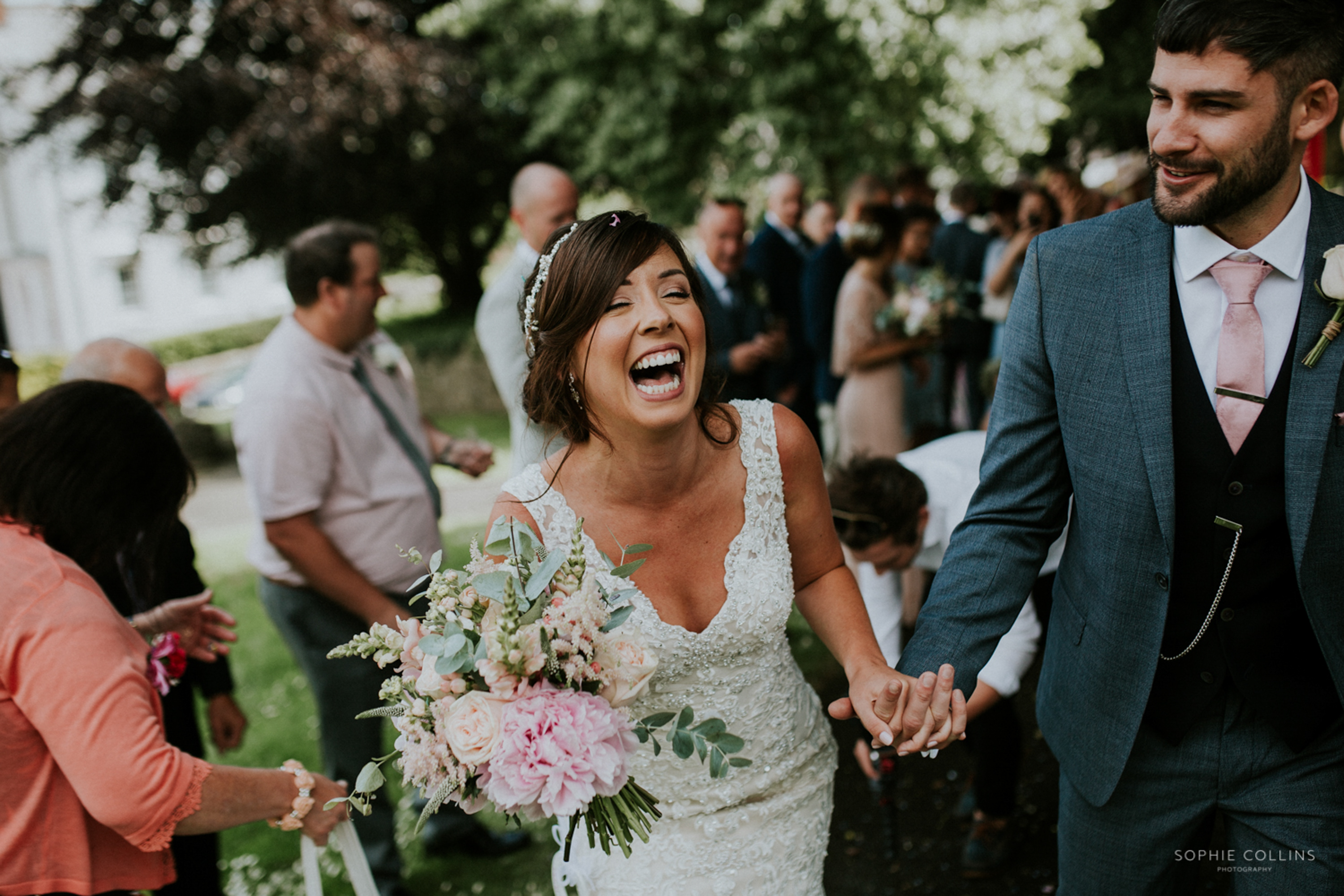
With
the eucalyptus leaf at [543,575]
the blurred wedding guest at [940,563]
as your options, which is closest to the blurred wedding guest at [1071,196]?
the blurred wedding guest at [940,563]

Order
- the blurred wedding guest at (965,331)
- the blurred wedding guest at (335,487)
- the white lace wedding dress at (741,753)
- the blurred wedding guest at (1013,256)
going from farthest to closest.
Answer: the blurred wedding guest at (965,331)
the blurred wedding guest at (1013,256)
the blurred wedding guest at (335,487)
the white lace wedding dress at (741,753)

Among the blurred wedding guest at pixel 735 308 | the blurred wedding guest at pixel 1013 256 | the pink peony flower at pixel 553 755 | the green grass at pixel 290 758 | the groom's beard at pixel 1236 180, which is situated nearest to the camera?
the pink peony flower at pixel 553 755

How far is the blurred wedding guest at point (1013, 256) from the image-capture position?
7.93 m

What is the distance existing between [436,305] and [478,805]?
28495 mm

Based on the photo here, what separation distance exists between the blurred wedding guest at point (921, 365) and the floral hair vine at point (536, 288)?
396 centimetres

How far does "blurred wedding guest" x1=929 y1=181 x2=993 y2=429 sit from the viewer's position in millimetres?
8906

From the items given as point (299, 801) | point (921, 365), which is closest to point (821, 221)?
point (921, 365)

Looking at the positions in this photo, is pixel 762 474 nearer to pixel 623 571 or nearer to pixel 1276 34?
pixel 623 571

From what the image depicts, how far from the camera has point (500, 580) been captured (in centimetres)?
183

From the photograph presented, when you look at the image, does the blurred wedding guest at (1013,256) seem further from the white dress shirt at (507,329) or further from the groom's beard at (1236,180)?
the groom's beard at (1236,180)

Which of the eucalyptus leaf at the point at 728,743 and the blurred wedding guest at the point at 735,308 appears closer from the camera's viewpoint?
the eucalyptus leaf at the point at 728,743

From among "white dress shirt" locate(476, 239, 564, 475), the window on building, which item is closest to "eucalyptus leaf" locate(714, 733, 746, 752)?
"white dress shirt" locate(476, 239, 564, 475)

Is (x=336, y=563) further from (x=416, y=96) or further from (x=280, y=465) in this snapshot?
(x=416, y=96)

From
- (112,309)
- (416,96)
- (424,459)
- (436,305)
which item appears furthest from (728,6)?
(112,309)
